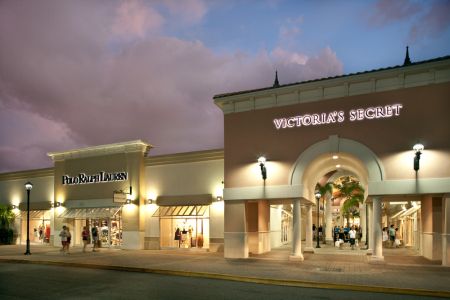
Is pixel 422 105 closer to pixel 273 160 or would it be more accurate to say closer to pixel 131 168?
pixel 273 160

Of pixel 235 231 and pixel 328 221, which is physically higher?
pixel 235 231

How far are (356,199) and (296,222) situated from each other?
67.3 ft

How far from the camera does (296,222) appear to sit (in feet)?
72.3

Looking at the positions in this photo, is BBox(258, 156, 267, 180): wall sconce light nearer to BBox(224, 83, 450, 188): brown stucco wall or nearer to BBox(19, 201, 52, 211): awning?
BBox(224, 83, 450, 188): brown stucco wall

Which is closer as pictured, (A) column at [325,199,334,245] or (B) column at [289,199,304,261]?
(B) column at [289,199,304,261]

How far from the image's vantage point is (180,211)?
97.1 feet

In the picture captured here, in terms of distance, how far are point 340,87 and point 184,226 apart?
49.4 ft

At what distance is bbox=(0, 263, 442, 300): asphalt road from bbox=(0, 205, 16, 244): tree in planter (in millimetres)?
21650

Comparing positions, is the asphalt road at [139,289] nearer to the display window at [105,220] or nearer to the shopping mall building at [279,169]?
the shopping mall building at [279,169]

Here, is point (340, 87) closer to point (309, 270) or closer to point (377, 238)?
point (377, 238)

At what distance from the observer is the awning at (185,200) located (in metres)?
28.4

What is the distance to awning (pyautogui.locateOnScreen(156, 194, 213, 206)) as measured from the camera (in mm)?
28391

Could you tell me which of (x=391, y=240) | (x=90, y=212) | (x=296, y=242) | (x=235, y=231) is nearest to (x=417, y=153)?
(x=296, y=242)

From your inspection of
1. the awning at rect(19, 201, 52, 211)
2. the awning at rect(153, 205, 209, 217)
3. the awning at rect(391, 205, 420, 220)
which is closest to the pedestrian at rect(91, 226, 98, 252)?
the awning at rect(153, 205, 209, 217)
